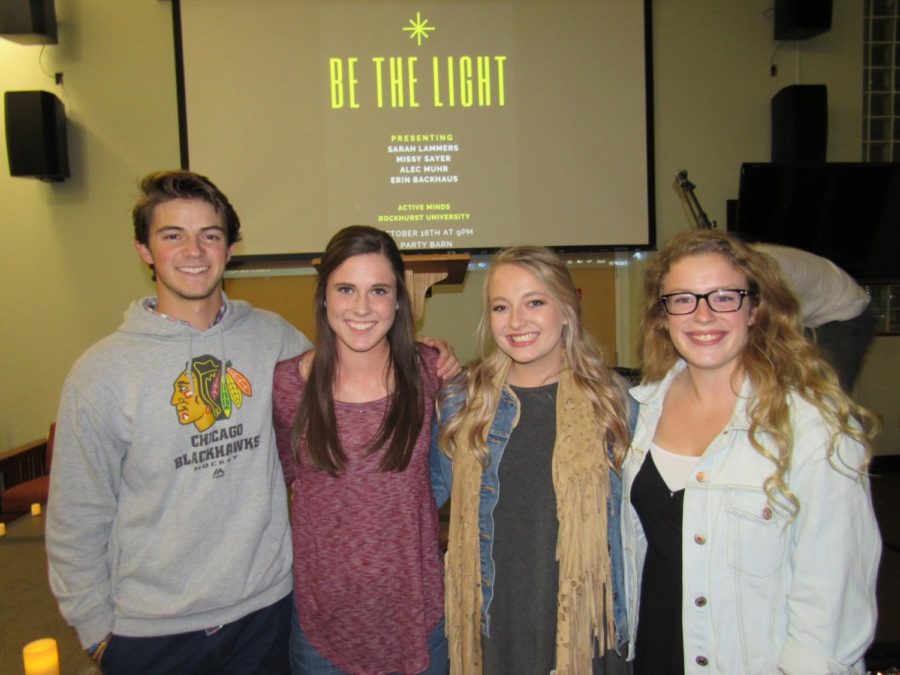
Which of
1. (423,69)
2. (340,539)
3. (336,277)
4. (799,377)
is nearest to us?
(799,377)

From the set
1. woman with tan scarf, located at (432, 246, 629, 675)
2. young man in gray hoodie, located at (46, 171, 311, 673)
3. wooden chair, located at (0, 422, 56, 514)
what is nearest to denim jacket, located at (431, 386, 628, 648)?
woman with tan scarf, located at (432, 246, 629, 675)

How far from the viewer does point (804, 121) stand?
4723mm

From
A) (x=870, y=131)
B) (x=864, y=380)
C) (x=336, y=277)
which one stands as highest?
(x=870, y=131)

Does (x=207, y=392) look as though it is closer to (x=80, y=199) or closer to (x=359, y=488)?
(x=359, y=488)

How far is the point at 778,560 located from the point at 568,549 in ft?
1.61

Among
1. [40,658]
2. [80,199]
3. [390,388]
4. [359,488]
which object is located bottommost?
[40,658]

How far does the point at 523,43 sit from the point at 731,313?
3924 millimetres

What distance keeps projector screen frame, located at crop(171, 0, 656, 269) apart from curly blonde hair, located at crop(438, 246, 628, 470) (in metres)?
2.81

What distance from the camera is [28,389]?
4.83 metres

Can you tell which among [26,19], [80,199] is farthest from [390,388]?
[26,19]

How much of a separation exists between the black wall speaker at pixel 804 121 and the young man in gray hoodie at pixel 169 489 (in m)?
4.95

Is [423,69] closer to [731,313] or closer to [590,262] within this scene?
[590,262]

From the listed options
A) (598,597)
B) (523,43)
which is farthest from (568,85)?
(598,597)

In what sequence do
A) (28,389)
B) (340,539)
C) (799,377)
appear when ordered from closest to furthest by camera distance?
(799,377), (340,539), (28,389)
